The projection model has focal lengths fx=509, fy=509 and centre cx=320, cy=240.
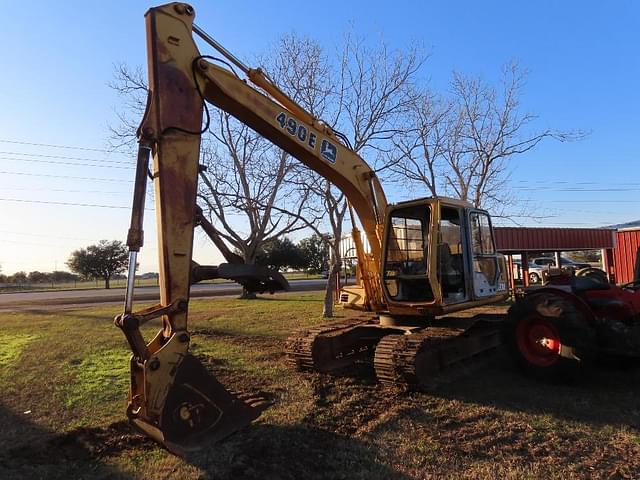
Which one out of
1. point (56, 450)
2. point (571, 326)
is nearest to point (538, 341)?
point (571, 326)

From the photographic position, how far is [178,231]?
4738 mm

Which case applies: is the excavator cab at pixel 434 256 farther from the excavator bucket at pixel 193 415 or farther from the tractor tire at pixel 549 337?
the excavator bucket at pixel 193 415

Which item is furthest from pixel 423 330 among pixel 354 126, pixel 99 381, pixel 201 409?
pixel 354 126

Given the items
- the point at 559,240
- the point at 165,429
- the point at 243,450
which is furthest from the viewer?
the point at 559,240

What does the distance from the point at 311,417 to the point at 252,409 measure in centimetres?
92

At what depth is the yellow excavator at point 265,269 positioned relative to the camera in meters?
4.41

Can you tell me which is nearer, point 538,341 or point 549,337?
point 549,337

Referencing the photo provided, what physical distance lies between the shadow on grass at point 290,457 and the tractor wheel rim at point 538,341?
3314 millimetres

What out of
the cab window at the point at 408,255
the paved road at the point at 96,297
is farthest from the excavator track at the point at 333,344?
the paved road at the point at 96,297

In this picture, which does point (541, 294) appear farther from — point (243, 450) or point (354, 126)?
point (354, 126)

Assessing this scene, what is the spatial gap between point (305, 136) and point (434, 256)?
242 centimetres

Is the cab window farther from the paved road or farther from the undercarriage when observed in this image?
the paved road

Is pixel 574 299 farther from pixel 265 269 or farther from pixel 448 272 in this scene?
pixel 265 269

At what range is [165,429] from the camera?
417 cm
